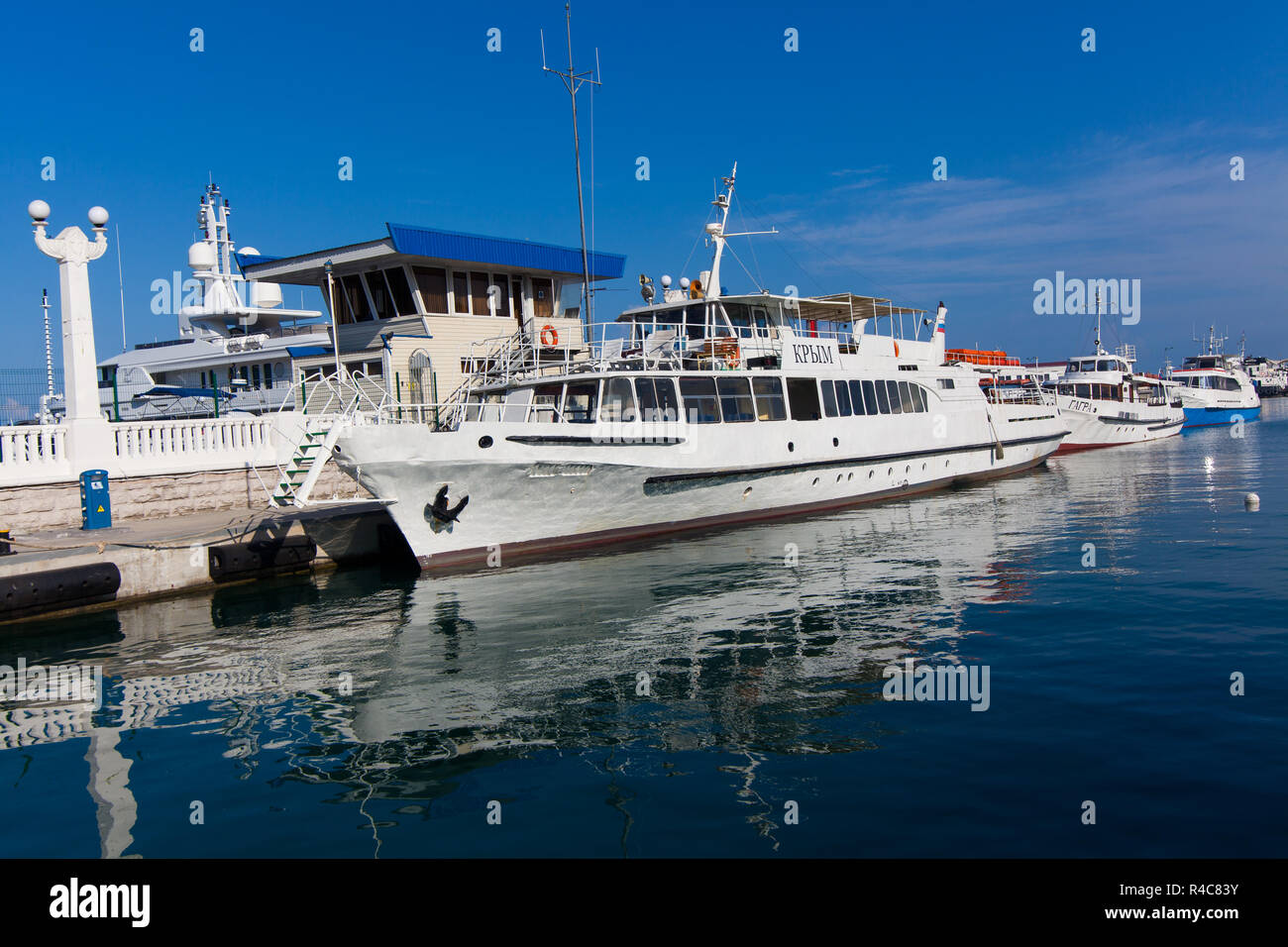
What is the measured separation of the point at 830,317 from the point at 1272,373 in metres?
144

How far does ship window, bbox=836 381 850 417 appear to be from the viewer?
2202 centimetres

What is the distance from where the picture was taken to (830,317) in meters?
24.8

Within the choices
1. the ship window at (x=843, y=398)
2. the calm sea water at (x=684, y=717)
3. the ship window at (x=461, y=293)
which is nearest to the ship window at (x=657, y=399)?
the calm sea water at (x=684, y=717)

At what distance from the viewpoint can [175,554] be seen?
14.9 m

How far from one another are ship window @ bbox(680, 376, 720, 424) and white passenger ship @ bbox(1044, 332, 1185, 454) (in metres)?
29.5

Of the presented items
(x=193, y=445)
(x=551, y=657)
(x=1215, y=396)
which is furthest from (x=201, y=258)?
(x=1215, y=396)

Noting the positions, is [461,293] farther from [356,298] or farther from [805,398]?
[805,398]

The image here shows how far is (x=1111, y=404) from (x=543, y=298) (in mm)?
35324

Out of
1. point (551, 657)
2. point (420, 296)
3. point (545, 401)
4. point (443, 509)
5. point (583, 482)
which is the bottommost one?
point (551, 657)

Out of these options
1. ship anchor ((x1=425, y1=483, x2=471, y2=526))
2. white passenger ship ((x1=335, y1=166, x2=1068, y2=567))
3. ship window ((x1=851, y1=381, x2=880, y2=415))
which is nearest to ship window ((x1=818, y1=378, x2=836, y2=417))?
white passenger ship ((x1=335, y1=166, x2=1068, y2=567))

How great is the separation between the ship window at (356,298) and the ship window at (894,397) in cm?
1573

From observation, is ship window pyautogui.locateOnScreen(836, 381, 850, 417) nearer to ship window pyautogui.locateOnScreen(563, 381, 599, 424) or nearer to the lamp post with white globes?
ship window pyautogui.locateOnScreen(563, 381, 599, 424)
